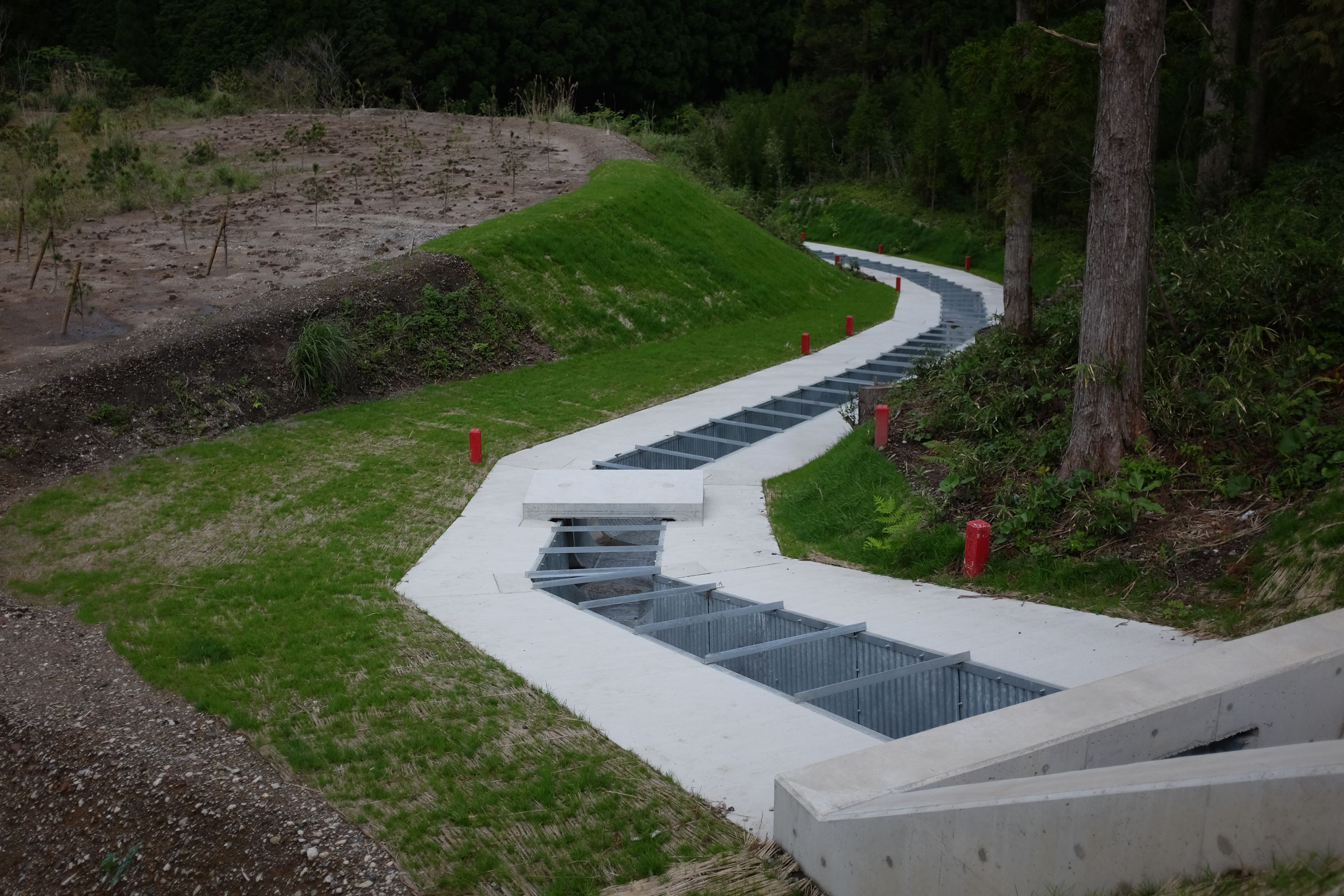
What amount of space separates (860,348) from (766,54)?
4682 cm

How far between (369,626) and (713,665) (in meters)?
2.83

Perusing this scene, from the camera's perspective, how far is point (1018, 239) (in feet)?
47.6

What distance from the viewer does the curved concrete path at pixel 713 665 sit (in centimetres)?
601

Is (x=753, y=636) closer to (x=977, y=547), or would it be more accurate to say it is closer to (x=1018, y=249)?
(x=977, y=547)

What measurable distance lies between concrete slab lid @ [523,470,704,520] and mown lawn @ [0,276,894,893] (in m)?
1.02

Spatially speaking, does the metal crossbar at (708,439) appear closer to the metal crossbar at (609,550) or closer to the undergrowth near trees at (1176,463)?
the undergrowth near trees at (1176,463)

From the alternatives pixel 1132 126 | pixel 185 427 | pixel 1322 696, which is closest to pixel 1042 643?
pixel 1322 696

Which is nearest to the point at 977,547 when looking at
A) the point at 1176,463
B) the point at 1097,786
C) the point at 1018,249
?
the point at 1176,463

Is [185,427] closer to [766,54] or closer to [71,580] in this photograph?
[71,580]

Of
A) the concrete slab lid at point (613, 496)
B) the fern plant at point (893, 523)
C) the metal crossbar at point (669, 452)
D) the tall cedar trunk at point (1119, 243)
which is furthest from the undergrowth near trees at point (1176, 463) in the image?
the metal crossbar at point (669, 452)

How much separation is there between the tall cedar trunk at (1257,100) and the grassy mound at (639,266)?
8.19m

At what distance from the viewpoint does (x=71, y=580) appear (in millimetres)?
9352

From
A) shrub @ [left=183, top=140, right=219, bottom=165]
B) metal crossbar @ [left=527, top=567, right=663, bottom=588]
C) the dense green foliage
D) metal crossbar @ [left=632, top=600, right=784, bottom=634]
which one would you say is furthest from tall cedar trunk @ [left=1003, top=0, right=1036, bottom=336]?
the dense green foliage

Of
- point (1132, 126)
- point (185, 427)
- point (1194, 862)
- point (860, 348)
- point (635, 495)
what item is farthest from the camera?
point (860, 348)
